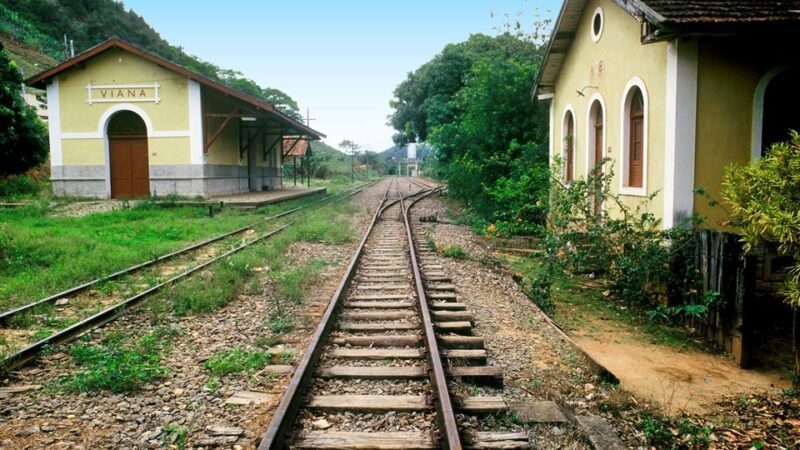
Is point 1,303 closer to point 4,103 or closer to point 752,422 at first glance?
point 752,422

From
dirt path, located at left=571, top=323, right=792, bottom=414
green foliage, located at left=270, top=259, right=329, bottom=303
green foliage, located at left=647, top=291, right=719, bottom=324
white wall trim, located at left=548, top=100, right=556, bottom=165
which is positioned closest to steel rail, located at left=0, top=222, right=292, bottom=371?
green foliage, located at left=270, top=259, right=329, bottom=303

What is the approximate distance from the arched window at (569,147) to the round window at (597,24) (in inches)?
90.0

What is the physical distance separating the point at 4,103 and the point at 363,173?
59.1 m

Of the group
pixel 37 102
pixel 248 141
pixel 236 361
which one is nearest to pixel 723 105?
pixel 236 361

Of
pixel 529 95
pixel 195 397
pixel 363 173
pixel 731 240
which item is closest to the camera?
pixel 195 397

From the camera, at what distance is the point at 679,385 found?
4977 millimetres

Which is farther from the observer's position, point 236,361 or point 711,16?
point 711,16

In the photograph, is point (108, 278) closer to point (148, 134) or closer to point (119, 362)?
point (119, 362)

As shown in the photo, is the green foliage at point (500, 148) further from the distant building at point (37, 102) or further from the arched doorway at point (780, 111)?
the distant building at point (37, 102)

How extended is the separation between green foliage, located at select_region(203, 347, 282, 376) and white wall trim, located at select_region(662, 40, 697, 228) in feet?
19.0

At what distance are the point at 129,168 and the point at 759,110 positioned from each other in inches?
782

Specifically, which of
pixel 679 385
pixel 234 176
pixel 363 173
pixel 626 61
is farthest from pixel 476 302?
pixel 363 173

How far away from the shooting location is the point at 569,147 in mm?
12828

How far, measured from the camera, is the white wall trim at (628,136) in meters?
8.20
